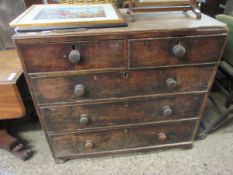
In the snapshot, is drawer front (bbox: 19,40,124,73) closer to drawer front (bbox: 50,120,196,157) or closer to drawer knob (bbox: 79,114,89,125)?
drawer knob (bbox: 79,114,89,125)

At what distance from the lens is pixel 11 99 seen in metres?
1.13

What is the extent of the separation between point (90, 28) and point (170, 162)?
1.01 m

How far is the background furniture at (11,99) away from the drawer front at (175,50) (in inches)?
26.3

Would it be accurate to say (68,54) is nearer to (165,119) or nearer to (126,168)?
(165,119)

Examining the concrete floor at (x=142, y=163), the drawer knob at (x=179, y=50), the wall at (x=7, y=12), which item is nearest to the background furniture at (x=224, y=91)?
the concrete floor at (x=142, y=163)

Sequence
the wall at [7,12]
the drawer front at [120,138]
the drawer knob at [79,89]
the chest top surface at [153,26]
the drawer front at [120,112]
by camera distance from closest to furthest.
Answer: the chest top surface at [153,26] → the drawer knob at [79,89] → the drawer front at [120,112] → the drawer front at [120,138] → the wall at [7,12]

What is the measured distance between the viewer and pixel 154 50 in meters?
0.93

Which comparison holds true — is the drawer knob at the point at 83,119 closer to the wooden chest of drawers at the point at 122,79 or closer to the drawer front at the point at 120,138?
the wooden chest of drawers at the point at 122,79

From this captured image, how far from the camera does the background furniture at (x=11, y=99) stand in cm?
110

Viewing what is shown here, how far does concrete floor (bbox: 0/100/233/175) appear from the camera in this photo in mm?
1293

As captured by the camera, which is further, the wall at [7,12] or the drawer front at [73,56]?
the wall at [7,12]

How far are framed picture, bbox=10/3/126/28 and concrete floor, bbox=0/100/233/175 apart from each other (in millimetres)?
912

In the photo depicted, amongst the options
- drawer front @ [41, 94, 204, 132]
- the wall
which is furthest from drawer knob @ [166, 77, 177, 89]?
the wall

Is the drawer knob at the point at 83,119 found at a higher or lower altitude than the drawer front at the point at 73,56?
lower
